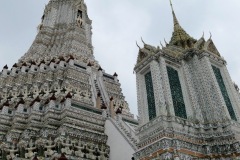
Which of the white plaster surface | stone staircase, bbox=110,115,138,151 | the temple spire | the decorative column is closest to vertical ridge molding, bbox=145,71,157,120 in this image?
the decorative column

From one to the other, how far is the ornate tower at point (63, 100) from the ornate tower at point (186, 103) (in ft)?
14.2

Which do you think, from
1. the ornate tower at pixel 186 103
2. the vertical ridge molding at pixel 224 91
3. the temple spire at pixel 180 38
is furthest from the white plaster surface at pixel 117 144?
the temple spire at pixel 180 38

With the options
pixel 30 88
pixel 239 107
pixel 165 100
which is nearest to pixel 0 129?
pixel 30 88

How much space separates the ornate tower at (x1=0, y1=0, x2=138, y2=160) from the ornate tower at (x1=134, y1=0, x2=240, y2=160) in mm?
4318

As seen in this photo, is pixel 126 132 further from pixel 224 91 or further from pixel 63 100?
pixel 224 91

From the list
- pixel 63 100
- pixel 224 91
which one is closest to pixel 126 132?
pixel 63 100

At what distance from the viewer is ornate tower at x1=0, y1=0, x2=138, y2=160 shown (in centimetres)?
1873

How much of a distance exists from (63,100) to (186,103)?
34.3 ft

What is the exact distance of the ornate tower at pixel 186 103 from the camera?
1167cm

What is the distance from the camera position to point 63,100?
70.6 feet

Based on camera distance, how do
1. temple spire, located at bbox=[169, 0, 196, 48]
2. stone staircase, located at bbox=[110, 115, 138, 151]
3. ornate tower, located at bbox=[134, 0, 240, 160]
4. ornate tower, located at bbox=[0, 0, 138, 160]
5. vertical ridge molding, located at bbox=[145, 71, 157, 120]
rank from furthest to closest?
ornate tower, located at bbox=[0, 0, 138, 160] < stone staircase, located at bbox=[110, 115, 138, 151] < temple spire, located at bbox=[169, 0, 196, 48] < vertical ridge molding, located at bbox=[145, 71, 157, 120] < ornate tower, located at bbox=[134, 0, 240, 160]

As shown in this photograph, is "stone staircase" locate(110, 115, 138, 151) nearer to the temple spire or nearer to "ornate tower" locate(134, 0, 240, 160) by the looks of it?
"ornate tower" locate(134, 0, 240, 160)

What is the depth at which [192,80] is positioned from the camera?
46.2 ft

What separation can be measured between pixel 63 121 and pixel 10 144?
3.29 metres
